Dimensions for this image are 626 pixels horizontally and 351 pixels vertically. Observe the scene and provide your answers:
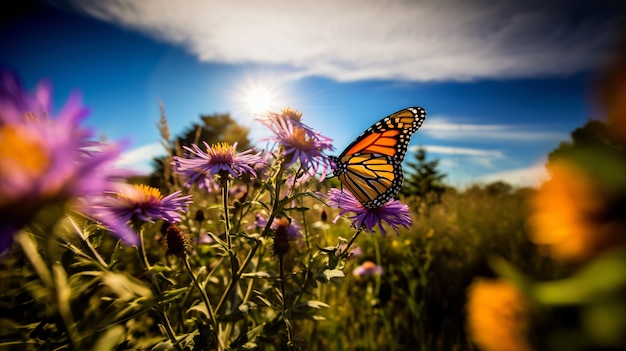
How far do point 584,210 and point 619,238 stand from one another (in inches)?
0.9

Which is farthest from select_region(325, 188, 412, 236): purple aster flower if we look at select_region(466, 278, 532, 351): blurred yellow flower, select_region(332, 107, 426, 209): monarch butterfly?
select_region(466, 278, 532, 351): blurred yellow flower

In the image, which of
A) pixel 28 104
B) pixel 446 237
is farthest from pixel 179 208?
pixel 446 237

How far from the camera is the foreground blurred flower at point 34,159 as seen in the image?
1.39 feet

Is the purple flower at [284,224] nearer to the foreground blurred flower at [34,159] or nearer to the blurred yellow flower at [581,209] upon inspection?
the foreground blurred flower at [34,159]

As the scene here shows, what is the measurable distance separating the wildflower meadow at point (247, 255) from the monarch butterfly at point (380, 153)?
0.18ft

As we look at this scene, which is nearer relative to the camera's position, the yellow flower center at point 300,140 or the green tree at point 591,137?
the green tree at point 591,137

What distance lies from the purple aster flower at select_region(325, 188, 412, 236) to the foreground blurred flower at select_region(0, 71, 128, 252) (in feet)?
3.20

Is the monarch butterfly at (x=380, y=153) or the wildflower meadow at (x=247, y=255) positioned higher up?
the monarch butterfly at (x=380, y=153)

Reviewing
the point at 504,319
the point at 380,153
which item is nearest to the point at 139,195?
the point at 504,319

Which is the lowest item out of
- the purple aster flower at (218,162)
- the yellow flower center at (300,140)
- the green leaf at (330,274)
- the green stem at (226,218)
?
the green leaf at (330,274)

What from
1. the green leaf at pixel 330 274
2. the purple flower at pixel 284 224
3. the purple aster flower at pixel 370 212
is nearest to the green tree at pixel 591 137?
the green leaf at pixel 330 274

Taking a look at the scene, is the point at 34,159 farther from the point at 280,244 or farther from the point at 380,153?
the point at 380,153

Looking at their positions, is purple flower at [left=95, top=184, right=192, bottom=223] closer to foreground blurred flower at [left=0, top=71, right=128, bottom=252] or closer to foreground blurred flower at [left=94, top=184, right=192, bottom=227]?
foreground blurred flower at [left=94, top=184, right=192, bottom=227]

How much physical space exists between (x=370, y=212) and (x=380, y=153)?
509 millimetres
